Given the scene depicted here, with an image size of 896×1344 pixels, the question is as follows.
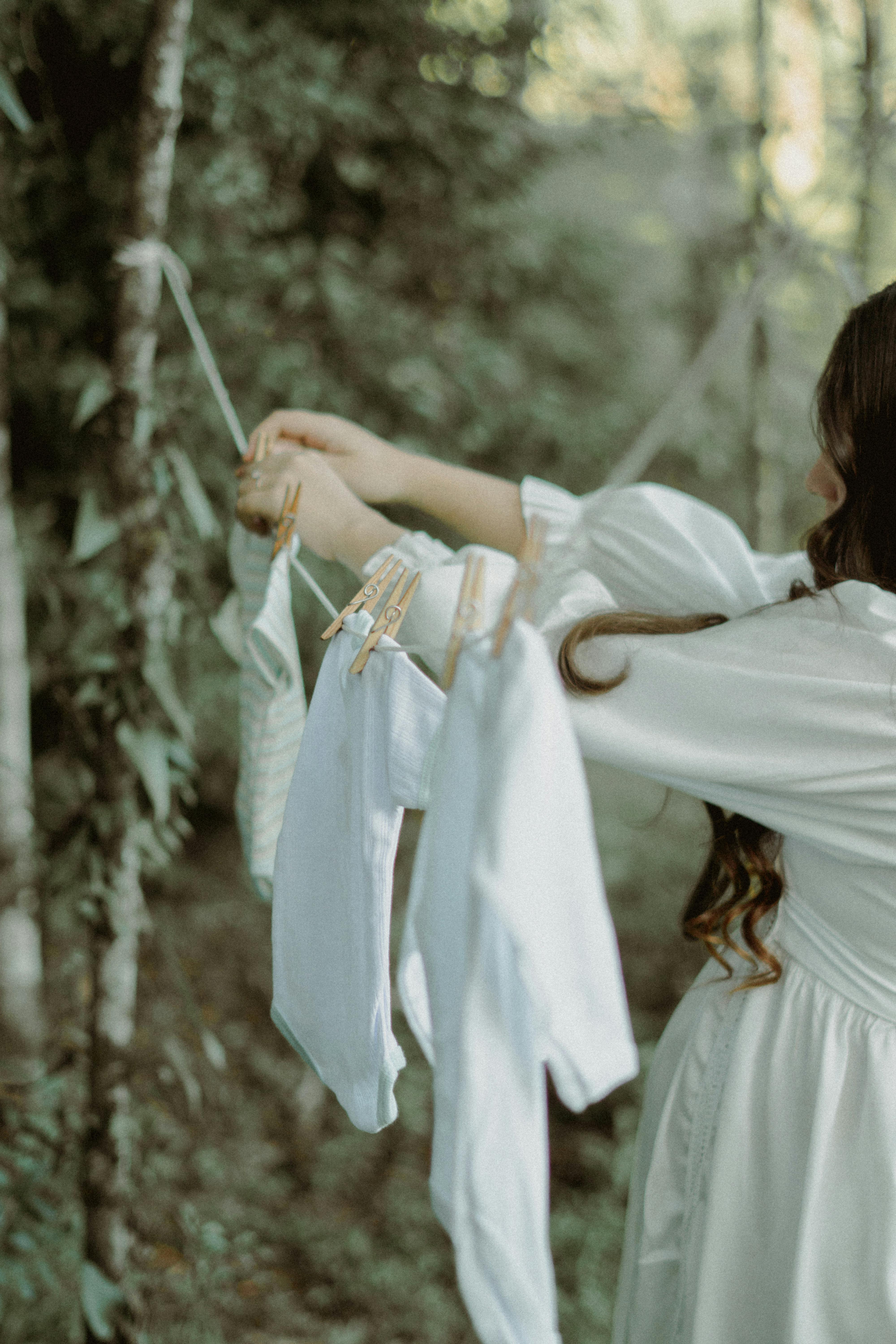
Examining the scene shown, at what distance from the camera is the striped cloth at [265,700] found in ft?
3.07

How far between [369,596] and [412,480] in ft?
1.30

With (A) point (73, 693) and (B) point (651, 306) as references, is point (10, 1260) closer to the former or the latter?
(A) point (73, 693)

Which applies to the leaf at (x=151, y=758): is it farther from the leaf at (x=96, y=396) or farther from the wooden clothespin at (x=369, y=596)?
the wooden clothespin at (x=369, y=596)

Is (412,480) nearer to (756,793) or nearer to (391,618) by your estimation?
(391,618)

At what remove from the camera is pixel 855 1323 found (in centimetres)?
83

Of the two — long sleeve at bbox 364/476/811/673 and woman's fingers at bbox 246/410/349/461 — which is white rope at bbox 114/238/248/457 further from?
long sleeve at bbox 364/476/811/673

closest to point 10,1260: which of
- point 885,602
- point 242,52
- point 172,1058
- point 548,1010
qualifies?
point 172,1058

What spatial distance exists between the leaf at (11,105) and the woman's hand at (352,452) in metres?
0.48

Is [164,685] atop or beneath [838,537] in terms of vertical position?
beneath

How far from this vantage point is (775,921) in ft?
3.14

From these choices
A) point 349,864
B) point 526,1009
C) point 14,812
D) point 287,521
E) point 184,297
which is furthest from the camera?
point 14,812

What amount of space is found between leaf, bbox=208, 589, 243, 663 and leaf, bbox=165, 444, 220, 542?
4.2 inches

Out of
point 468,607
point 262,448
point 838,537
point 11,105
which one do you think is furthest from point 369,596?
point 11,105

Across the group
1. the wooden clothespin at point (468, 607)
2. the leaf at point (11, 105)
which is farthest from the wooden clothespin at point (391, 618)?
the leaf at point (11, 105)
